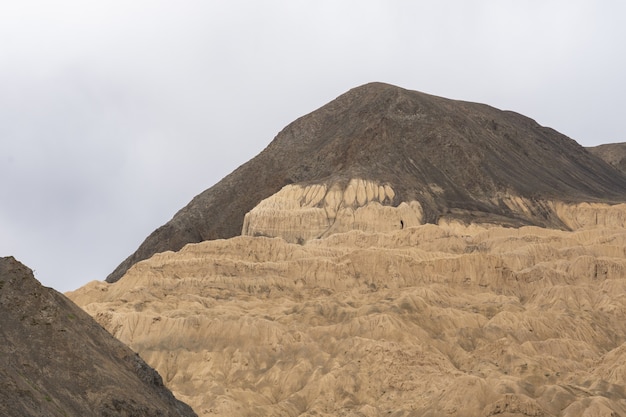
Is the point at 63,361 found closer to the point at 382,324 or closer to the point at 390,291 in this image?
the point at 382,324

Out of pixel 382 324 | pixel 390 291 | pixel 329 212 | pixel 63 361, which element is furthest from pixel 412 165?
pixel 63 361

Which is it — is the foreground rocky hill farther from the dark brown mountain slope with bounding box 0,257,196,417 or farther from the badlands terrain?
the dark brown mountain slope with bounding box 0,257,196,417

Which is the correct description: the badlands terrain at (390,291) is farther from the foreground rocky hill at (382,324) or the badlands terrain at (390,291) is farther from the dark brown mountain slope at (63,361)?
the dark brown mountain slope at (63,361)

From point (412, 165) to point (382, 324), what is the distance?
7007 cm

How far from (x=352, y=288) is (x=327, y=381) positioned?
857 inches

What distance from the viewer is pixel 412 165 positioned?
491ft

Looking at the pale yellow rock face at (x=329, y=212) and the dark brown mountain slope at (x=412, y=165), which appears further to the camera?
the dark brown mountain slope at (x=412, y=165)

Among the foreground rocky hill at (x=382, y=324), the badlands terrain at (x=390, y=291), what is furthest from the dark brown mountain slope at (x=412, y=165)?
the foreground rocky hill at (x=382, y=324)

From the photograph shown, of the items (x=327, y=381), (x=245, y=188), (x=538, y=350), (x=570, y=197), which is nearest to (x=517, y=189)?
(x=570, y=197)

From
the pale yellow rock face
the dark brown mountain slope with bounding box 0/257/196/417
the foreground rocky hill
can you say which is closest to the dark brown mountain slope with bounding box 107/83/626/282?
the pale yellow rock face

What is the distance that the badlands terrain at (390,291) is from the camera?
71188mm

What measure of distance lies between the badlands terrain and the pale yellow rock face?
251mm

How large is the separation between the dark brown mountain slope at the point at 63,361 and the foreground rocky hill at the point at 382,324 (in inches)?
1271

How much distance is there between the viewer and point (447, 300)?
90.1 meters
